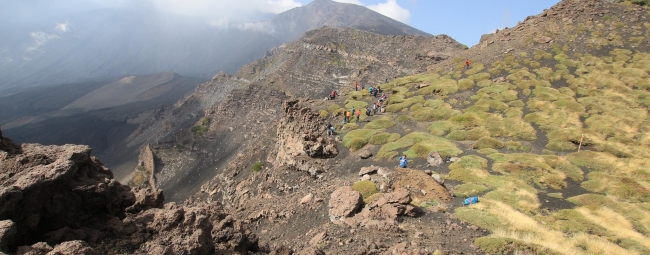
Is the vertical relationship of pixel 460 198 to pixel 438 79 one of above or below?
below

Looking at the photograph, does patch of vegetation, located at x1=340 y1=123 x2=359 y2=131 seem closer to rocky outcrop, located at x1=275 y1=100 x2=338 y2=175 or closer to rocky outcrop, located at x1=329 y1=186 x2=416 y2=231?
rocky outcrop, located at x1=275 y1=100 x2=338 y2=175

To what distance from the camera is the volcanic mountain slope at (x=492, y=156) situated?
18.3 metres

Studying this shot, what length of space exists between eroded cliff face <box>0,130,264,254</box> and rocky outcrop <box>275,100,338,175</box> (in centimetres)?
2400

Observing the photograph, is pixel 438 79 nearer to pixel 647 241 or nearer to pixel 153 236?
pixel 647 241

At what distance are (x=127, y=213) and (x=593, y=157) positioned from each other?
36.4 metres

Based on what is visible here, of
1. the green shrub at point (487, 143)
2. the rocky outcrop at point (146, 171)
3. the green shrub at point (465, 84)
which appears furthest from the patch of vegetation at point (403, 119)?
the rocky outcrop at point (146, 171)

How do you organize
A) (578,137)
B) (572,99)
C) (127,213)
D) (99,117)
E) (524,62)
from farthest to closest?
(99,117), (524,62), (572,99), (578,137), (127,213)

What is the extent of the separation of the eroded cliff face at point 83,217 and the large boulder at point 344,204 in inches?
287

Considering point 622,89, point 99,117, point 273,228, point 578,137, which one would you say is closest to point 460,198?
point 273,228

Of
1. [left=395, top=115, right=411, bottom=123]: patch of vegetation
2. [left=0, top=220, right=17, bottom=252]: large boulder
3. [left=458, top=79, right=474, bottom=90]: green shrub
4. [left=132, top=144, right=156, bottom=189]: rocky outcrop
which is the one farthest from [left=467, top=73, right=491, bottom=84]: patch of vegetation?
[left=132, top=144, right=156, bottom=189]: rocky outcrop

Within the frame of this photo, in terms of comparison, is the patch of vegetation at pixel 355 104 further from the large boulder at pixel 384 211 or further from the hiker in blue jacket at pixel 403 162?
the large boulder at pixel 384 211

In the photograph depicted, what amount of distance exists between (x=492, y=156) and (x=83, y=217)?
1181 inches

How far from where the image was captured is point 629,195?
2381 cm

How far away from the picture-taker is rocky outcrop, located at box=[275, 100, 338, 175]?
3931 cm
